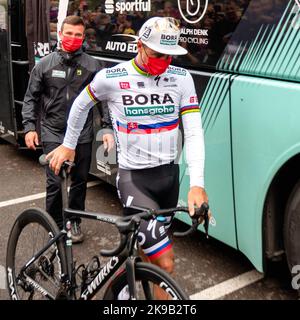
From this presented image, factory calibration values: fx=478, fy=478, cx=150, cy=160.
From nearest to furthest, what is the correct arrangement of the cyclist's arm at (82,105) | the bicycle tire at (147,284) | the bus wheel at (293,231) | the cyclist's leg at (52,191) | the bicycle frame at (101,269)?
the bicycle tire at (147,284)
the bicycle frame at (101,269)
the cyclist's arm at (82,105)
the bus wheel at (293,231)
the cyclist's leg at (52,191)

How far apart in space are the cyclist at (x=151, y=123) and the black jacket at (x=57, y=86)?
102 centimetres

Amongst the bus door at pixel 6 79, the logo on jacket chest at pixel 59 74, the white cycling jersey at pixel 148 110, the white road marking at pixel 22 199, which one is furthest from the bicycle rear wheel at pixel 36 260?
the bus door at pixel 6 79

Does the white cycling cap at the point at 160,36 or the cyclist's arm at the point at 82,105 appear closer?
the white cycling cap at the point at 160,36

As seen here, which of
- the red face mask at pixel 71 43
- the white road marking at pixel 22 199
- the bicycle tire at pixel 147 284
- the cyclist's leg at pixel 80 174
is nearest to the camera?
the bicycle tire at pixel 147 284

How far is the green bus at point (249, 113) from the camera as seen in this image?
2.82m

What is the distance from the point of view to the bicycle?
2.13 m

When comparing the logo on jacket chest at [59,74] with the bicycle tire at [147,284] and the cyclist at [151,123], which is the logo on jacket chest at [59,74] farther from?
the bicycle tire at [147,284]

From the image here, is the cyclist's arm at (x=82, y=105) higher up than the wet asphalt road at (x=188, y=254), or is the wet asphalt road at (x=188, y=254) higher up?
the cyclist's arm at (x=82, y=105)

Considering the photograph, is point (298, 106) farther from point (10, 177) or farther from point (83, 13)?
point (10, 177)

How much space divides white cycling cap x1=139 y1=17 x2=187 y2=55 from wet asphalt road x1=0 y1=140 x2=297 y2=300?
180 centimetres

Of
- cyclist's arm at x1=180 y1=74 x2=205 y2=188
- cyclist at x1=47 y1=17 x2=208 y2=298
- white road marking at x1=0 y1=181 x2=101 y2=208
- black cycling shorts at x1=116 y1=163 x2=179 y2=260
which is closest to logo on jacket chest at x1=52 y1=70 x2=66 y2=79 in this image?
cyclist at x1=47 y1=17 x2=208 y2=298

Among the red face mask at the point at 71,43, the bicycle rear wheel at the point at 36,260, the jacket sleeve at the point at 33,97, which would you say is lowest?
the bicycle rear wheel at the point at 36,260

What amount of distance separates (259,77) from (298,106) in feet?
1.21

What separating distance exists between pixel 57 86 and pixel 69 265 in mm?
1711
